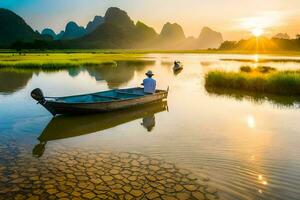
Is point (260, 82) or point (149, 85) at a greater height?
point (149, 85)

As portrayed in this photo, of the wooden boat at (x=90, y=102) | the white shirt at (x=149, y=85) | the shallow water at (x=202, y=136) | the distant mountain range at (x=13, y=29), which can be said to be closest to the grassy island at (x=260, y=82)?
the shallow water at (x=202, y=136)

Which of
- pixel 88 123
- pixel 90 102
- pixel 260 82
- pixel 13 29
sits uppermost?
pixel 13 29

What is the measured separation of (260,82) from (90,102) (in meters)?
14.9

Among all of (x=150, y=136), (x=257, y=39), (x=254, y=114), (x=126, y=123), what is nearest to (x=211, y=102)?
(x=254, y=114)

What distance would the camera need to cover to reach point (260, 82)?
2389cm

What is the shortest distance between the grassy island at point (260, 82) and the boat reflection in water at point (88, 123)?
10106 millimetres

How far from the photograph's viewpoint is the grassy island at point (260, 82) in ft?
73.0

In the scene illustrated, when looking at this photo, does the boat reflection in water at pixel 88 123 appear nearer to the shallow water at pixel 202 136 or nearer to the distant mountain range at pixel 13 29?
the shallow water at pixel 202 136

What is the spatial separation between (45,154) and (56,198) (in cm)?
334

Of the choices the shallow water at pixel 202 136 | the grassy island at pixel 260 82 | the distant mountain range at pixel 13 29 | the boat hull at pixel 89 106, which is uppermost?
the distant mountain range at pixel 13 29

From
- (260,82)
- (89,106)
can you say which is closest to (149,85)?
(89,106)

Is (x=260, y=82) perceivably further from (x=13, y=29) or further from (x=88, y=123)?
(x=13, y=29)

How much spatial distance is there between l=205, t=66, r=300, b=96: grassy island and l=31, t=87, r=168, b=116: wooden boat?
30.0 ft

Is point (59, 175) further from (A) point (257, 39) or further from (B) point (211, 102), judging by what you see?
(A) point (257, 39)
